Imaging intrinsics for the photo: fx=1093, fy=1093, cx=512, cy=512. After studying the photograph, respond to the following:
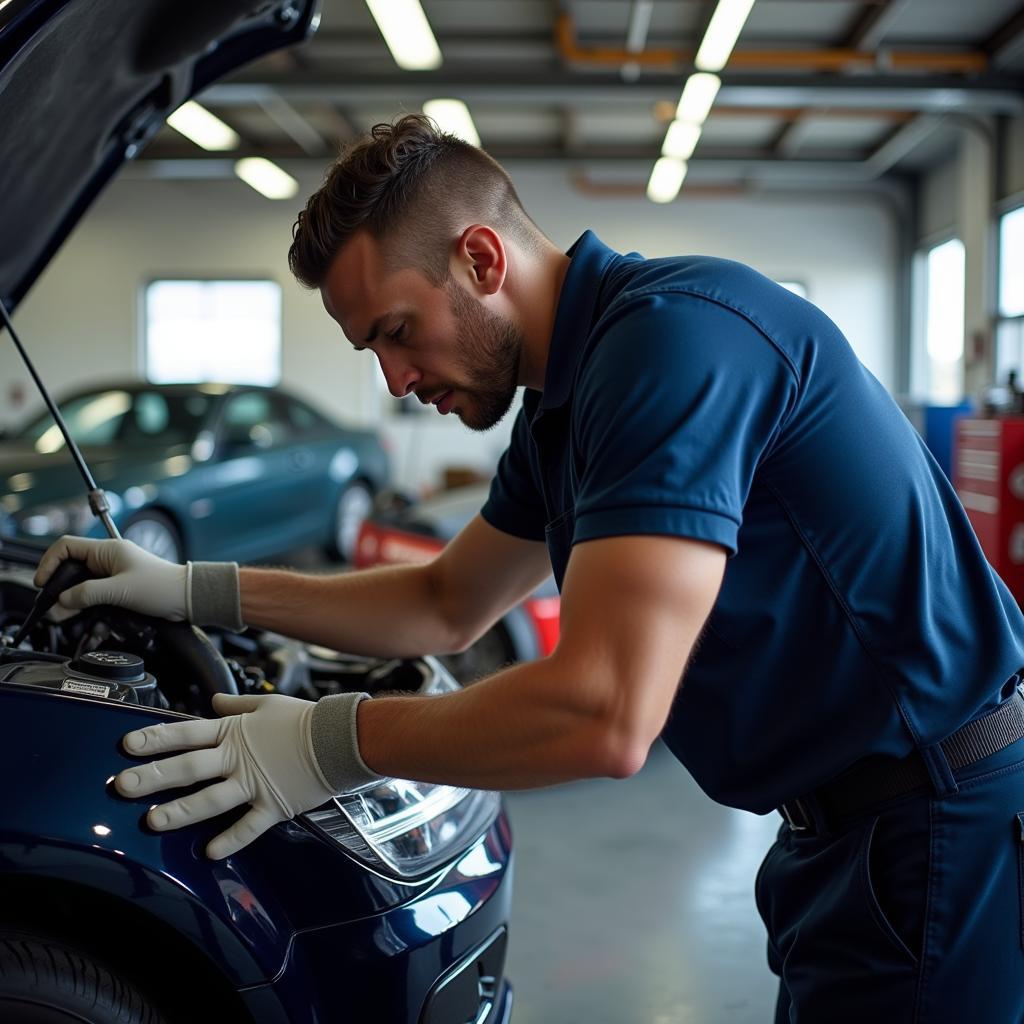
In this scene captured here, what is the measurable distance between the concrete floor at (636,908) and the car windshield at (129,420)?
3.42m

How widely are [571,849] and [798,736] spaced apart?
1.85m

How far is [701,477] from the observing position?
93 cm

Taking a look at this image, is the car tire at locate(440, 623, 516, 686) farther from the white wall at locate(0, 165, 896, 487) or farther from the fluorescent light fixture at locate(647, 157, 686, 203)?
the white wall at locate(0, 165, 896, 487)

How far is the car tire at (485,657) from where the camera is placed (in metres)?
3.29

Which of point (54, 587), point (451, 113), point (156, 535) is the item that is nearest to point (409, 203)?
point (54, 587)

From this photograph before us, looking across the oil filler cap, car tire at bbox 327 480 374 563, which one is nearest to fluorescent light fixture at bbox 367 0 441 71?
car tire at bbox 327 480 374 563

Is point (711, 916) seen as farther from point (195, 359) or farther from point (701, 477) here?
point (195, 359)

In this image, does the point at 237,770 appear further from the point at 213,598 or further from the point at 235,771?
the point at 213,598

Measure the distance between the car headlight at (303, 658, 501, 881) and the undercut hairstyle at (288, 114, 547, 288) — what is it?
1.93 ft

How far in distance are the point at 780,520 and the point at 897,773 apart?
0.30 meters

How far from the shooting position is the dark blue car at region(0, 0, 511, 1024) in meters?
1.11

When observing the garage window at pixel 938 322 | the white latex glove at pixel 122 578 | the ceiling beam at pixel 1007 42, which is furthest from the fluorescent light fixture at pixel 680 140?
the white latex glove at pixel 122 578

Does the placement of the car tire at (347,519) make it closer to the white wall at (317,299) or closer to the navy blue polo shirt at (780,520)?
the white wall at (317,299)

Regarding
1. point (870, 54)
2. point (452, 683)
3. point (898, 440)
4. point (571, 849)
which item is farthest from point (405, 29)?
point (898, 440)
